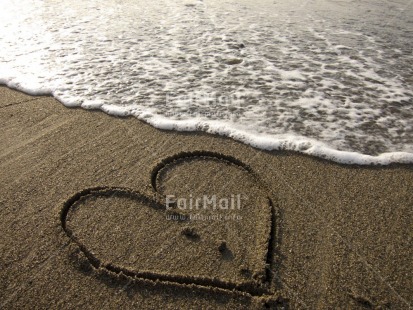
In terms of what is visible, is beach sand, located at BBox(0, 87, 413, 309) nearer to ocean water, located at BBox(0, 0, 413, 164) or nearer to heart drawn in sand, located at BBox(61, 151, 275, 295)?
heart drawn in sand, located at BBox(61, 151, 275, 295)

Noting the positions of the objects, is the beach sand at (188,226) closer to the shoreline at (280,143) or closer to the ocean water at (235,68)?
the shoreline at (280,143)

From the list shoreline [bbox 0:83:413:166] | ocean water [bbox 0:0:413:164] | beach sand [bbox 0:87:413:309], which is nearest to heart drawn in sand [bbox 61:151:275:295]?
beach sand [bbox 0:87:413:309]

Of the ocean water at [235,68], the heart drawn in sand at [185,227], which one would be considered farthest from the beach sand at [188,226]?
the ocean water at [235,68]

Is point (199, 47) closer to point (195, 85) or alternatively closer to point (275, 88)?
point (195, 85)

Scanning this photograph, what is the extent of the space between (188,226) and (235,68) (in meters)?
2.46

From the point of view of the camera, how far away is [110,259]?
6.54 ft

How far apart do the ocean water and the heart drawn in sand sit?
57 centimetres

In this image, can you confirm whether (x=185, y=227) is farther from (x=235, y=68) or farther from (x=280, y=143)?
(x=235, y=68)

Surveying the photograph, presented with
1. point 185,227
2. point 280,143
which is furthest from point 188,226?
point 280,143

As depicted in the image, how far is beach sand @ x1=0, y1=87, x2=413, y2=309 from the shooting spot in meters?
1.84

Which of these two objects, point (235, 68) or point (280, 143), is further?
point (235, 68)

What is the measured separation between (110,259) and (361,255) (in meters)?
1.48

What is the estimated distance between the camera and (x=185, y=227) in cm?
220

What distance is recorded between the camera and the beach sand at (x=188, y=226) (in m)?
1.84
